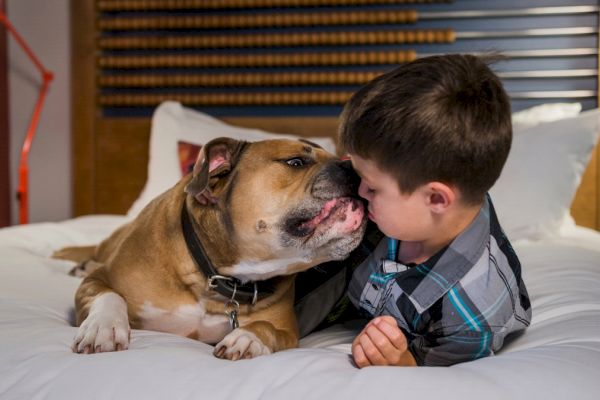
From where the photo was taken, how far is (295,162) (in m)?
1.47

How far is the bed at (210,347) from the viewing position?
100 centimetres

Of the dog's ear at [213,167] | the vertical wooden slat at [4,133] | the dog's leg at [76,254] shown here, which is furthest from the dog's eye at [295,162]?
the vertical wooden slat at [4,133]

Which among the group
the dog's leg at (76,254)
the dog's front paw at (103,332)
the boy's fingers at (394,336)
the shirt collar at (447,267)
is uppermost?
the shirt collar at (447,267)

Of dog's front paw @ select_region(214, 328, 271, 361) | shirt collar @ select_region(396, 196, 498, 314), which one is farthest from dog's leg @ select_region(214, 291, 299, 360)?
shirt collar @ select_region(396, 196, 498, 314)

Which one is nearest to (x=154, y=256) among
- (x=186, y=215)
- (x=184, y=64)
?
(x=186, y=215)

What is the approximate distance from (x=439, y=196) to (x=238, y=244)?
1.46 ft

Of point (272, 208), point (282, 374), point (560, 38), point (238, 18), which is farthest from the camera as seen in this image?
point (238, 18)

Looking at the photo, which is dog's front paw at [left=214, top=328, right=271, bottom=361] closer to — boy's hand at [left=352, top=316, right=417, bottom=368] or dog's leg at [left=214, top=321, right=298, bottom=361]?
dog's leg at [left=214, top=321, right=298, bottom=361]

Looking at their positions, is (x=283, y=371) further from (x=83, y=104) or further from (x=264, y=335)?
(x=83, y=104)

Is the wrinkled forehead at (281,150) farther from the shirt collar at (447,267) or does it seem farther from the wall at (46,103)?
the wall at (46,103)

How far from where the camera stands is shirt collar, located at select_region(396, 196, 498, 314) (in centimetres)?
124

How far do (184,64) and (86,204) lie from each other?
96 centimetres

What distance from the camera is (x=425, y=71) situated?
1202 millimetres

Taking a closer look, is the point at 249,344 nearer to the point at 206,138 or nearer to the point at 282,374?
the point at 282,374
